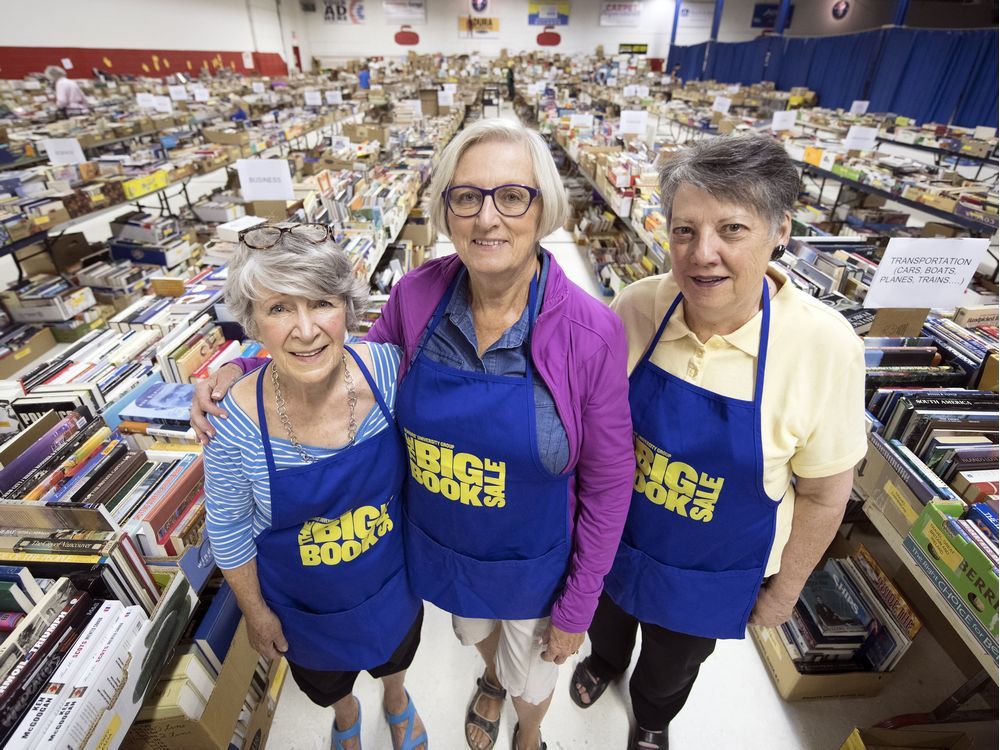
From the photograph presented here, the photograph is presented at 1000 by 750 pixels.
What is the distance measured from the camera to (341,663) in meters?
1.50

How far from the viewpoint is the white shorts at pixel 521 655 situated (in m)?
1.54

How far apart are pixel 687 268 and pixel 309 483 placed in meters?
1.01

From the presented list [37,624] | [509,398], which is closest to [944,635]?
[509,398]

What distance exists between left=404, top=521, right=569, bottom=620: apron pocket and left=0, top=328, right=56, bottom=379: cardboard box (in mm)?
4639

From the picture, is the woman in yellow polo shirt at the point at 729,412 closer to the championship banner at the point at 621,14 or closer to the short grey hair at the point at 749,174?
the short grey hair at the point at 749,174

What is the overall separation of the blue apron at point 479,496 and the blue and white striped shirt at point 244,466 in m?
0.09

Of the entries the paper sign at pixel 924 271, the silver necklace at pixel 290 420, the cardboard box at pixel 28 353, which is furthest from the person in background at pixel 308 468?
the cardboard box at pixel 28 353

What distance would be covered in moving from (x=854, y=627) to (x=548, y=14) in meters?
28.0

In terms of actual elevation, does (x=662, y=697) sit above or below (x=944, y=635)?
above

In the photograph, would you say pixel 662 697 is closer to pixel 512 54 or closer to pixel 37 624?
pixel 37 624

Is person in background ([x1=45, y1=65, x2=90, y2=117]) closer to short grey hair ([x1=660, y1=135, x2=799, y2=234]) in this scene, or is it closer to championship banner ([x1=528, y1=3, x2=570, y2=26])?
short grey hair ([x1=660, y1=135, x2=799, y2=234])

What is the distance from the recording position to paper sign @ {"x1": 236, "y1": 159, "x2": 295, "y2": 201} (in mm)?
3311

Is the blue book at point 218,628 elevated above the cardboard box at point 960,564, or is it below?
below

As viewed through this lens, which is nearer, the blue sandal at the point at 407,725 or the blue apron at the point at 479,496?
the blue apron at the point at 479,496
